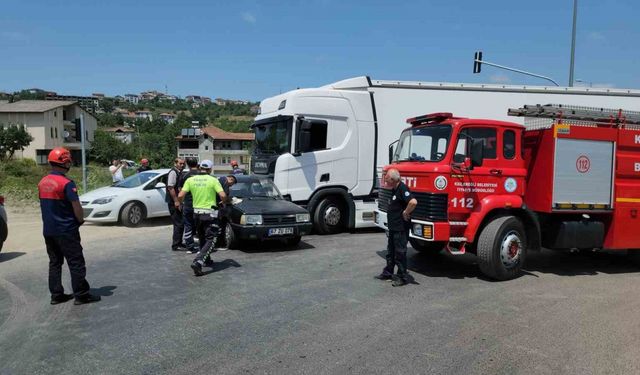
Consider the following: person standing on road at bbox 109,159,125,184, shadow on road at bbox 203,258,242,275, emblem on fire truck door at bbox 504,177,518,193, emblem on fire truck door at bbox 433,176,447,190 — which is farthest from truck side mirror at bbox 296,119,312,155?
person standing on road at bbox 109,159,125,184

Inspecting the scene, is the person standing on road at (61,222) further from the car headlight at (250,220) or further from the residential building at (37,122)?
the residential building at (37,122)

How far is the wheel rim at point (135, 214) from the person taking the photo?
12383 millimetres

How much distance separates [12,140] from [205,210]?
2652 inches

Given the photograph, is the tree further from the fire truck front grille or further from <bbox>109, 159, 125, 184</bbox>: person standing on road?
the fire truck front grille

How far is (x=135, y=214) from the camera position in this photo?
1248cm

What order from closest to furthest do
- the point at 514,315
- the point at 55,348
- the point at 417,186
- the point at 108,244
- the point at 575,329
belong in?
the point at 55,348
the point at 575,329
the point at 514,315
the point at 417,186
the point at 108,244

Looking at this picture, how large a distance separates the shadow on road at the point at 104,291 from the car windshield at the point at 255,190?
385 cm

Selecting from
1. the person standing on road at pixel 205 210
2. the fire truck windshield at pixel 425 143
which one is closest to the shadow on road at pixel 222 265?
the person standing on road at pixel 205 210

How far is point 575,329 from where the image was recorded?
5.17m

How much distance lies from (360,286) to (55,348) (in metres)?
3.81

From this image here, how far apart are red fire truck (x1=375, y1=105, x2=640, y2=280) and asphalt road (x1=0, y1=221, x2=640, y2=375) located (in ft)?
2.17

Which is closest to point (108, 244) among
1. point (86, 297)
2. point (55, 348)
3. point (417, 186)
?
point (86, 297)

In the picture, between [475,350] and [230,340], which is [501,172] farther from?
[230,340]

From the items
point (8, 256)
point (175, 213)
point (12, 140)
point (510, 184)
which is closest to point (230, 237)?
point (175, 213)
